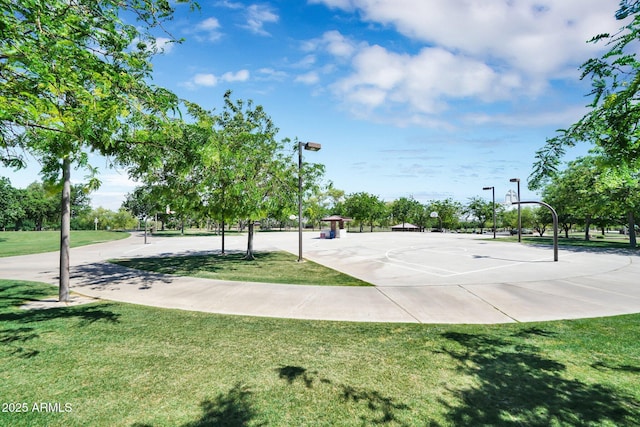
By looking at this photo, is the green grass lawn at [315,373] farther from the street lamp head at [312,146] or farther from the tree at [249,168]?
the street lamp head at [312,146]

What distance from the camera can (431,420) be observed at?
11.6ft

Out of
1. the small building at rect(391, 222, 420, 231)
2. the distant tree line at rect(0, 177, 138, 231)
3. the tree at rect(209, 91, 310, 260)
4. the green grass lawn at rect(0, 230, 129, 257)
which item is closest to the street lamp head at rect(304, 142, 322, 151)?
the tree at rect(209, 91, 310, 260)

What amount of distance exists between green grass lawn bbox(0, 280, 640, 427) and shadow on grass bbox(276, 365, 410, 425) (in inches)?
0.8

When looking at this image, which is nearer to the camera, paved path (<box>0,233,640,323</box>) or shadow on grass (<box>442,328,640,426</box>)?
shadow on grass (<box>442,328,640,426</box>)

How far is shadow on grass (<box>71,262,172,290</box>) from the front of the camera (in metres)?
11.1

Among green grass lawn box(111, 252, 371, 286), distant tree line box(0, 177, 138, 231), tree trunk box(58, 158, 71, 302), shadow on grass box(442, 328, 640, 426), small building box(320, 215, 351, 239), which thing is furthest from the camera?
distant tree line box(0, 177, 138, 231)

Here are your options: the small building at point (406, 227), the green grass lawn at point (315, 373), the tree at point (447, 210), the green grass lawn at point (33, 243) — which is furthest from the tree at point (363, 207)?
the green grass lawn at point (315, 373)

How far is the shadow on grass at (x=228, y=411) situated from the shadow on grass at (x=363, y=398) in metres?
0.70

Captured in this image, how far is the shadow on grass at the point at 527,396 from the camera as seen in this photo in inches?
141

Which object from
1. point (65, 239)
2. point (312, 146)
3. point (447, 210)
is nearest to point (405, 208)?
point (447, 210)

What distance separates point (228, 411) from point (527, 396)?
3.96 m

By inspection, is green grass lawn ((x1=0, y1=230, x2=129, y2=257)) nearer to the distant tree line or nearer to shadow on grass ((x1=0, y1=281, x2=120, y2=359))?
the distant tree line

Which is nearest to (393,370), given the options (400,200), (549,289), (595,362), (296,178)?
(595,362)

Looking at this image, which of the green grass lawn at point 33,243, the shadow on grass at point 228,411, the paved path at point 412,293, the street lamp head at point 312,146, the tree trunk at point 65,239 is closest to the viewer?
the shadow on grass at point 228,411
